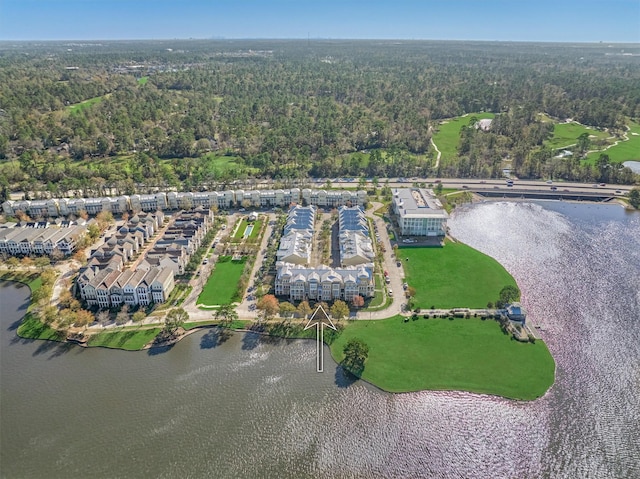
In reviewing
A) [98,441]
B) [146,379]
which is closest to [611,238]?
[146,379]

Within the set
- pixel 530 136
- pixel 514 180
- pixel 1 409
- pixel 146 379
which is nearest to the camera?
pixel 1 409

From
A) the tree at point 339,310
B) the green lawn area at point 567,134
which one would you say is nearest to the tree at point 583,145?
the green lawn area at point 567,134

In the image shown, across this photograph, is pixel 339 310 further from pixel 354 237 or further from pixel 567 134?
pixel 567 134

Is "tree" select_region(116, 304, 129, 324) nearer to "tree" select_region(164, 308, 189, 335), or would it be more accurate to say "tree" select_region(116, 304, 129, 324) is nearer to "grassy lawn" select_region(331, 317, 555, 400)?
"tree" select_region(164, 308, 189, 335)

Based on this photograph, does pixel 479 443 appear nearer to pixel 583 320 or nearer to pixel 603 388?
pixel 603 388

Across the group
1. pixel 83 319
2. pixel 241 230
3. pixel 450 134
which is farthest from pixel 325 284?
pixel 450 134

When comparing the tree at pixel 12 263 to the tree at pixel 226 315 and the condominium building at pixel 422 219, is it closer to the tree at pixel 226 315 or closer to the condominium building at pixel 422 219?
the tree at pixel 226 315

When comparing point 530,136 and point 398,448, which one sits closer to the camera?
point 398,448
